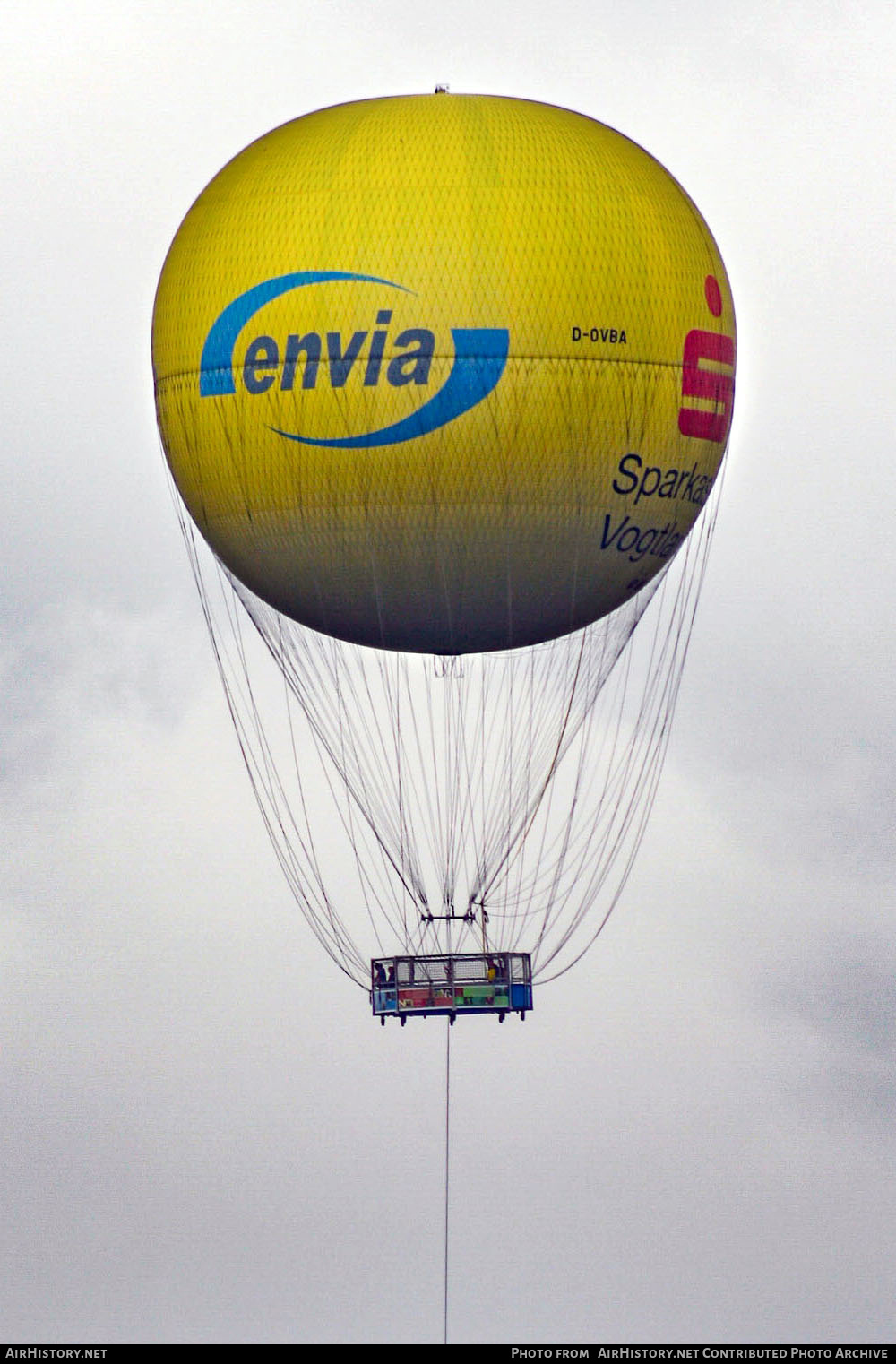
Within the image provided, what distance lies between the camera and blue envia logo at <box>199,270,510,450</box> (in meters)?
57.9

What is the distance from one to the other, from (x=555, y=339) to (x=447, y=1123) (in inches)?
480

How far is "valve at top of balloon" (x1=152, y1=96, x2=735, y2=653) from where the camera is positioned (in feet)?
190

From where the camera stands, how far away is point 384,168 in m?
58.4

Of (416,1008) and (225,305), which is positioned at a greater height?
(225,305)

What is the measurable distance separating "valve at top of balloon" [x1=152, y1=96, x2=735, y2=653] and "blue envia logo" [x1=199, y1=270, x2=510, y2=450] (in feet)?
0.09

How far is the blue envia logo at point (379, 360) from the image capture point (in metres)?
57.9

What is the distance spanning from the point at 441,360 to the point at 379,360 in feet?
2.90

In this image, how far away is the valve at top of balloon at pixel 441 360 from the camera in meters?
58.0

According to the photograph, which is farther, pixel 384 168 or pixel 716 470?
pixel 716 470

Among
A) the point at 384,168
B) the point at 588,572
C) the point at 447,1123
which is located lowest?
the point at 447,1123

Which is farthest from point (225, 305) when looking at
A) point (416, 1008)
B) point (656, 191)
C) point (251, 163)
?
point (416, 1008)

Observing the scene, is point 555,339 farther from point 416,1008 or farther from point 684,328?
point 416,1008

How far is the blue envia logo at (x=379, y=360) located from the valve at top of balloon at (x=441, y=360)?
29 mm

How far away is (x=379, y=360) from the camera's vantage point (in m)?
58.0
